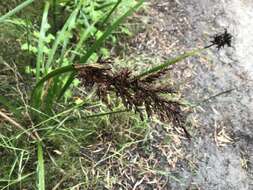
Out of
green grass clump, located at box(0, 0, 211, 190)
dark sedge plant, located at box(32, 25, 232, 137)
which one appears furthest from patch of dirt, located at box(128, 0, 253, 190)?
dark sedge plant, located at box(32, 25, 232, 137)

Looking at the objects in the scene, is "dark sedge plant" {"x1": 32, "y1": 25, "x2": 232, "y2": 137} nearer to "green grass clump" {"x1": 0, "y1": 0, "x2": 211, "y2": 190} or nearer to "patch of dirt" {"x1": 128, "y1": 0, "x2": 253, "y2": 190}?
"green grass clump" {"x1": 0, "y1": 0, "x2": 211, "y2": 190}

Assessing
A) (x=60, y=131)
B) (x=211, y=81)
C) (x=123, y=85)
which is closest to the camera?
(x=123, y=85)

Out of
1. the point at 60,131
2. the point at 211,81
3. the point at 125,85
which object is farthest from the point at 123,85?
the point at 211,81

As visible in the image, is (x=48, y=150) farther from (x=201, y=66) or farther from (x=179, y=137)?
(x=201, y=66)

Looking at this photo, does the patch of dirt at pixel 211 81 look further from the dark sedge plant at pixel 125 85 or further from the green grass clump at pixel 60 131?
the dark sedge plant at pixel 125 85

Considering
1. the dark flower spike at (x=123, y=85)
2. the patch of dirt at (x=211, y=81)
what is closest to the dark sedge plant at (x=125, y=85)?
the dark flower spike at (x=123, y=85)

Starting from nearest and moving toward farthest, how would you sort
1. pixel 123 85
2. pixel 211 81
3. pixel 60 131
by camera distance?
pixel 123 85, pixel 60 131, pixel 211 81

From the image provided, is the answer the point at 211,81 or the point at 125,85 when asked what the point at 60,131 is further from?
the point at 211,81

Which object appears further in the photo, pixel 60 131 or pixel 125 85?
pixel 60 131

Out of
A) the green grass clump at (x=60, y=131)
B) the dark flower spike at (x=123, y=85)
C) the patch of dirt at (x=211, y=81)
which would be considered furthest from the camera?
the patch of dirt at (x=211, y=81)
